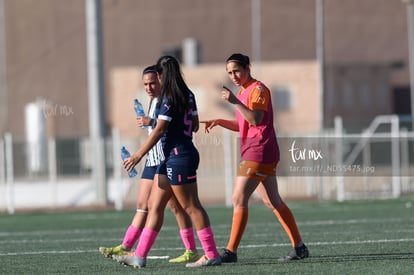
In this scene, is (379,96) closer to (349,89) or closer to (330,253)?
(349,89)

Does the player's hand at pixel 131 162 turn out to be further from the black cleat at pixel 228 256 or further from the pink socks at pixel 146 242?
the black cleat at pixel 228 256

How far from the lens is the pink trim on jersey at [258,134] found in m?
11.3

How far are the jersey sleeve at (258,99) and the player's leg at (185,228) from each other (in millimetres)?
1342

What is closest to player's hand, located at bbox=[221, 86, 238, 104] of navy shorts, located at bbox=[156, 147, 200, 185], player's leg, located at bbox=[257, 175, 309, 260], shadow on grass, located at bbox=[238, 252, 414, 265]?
navy shorts, located at bbox=[156, 147, 200, 185]

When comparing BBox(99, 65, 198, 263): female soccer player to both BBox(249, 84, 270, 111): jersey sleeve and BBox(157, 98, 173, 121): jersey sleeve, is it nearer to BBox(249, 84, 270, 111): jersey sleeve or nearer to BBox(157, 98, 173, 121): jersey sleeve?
BBox(157, 98, 173, 121): jersey sleeve

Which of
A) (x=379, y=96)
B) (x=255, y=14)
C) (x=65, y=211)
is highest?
(x=255, y=14)

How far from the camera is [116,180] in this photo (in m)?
28.5

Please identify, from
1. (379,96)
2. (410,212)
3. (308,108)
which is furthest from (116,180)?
(379,96)

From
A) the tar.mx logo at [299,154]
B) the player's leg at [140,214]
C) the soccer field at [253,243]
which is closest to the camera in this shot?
the soccer field at [253,243]

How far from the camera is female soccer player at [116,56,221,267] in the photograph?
1094 cm

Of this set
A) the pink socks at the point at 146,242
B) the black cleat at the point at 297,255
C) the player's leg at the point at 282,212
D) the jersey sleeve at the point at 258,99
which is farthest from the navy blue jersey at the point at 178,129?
the black cleat at the point at 297,255

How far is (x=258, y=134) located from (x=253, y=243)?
308cm

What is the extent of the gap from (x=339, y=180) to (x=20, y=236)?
13137 mm

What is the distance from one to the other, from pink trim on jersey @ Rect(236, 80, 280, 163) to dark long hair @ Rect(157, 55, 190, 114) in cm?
66
